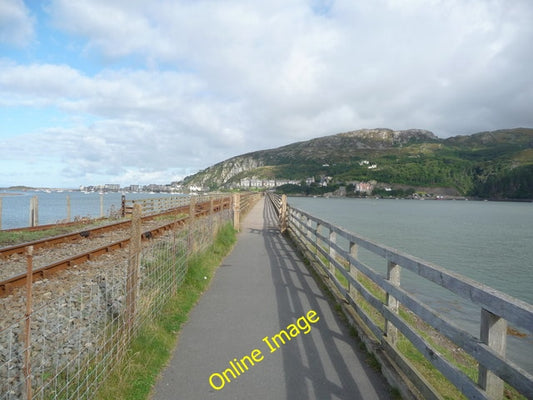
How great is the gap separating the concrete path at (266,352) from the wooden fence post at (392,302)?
16.6 inches

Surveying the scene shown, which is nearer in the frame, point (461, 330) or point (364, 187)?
point (461, 330)

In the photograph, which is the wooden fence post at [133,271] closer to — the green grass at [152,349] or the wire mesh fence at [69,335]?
the wire mesh fence at [69,335]

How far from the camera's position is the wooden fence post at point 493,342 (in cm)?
249

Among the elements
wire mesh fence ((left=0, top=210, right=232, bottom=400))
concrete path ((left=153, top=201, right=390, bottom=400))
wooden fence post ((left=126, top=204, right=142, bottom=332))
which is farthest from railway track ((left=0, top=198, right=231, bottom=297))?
concrete path ((left=153, top=201, right=390, bottom=400))

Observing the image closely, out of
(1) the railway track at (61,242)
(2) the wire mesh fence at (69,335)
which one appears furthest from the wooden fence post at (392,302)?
(1) the railway track at (61,242)

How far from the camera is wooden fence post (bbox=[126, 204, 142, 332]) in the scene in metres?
4.70

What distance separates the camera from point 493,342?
251 centimetres

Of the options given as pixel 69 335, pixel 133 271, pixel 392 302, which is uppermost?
pixel 133 271

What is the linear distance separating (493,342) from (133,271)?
4002 mm

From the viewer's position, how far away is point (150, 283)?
255 inches

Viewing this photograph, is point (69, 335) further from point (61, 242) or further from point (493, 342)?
point (61, 242)

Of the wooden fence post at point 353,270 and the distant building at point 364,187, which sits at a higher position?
the distant building at point 364,187

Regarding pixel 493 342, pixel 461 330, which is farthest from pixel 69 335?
pixel 493 342

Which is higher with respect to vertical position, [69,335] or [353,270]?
[353,270]
